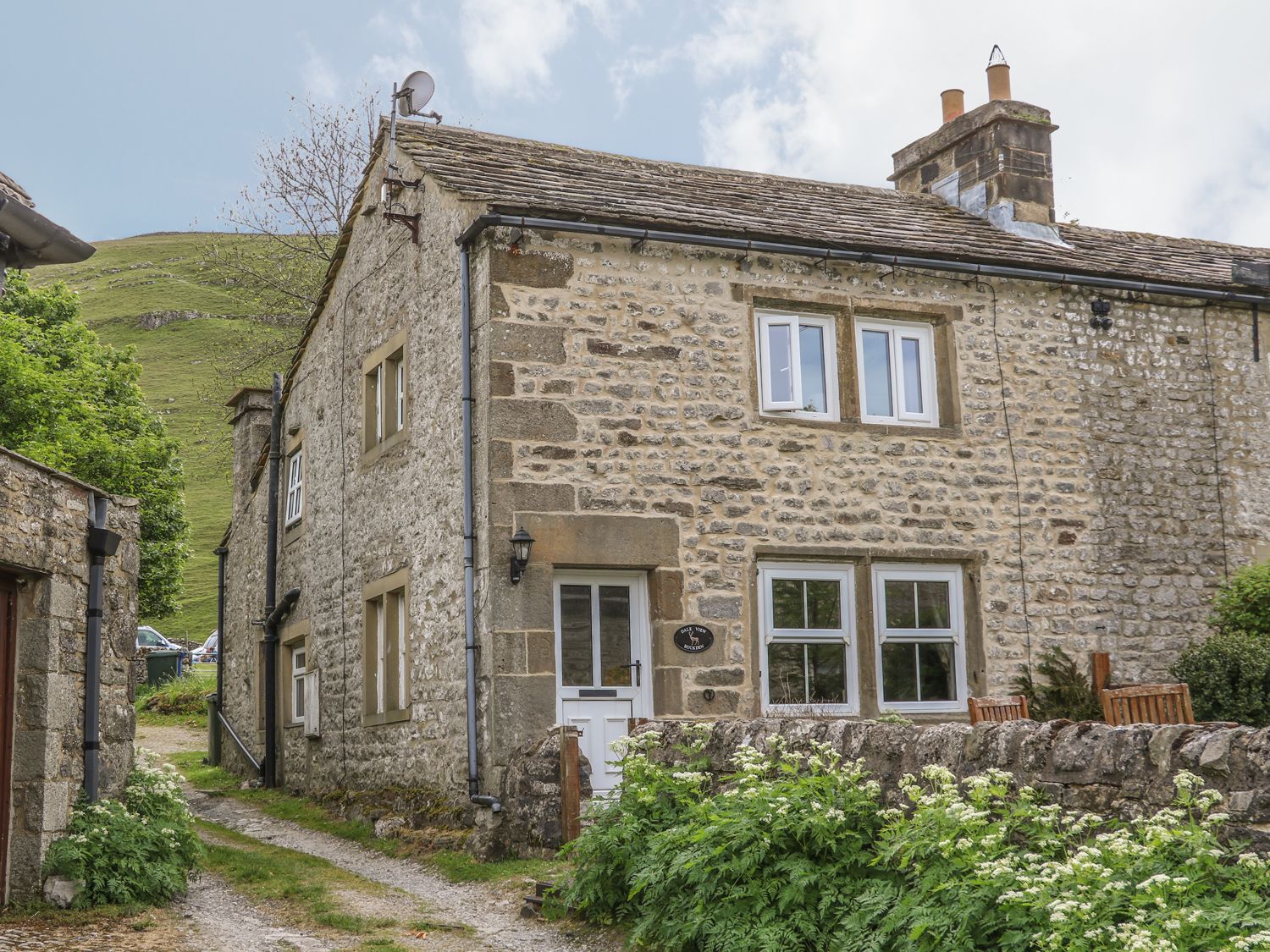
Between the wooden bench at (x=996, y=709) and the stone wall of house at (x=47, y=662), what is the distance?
6058 millimetres

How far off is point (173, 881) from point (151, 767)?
117cm

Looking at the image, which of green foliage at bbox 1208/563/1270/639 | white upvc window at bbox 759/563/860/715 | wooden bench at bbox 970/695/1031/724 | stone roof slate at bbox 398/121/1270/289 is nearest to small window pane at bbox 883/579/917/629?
white upvc window at bbox 759/563/860/715

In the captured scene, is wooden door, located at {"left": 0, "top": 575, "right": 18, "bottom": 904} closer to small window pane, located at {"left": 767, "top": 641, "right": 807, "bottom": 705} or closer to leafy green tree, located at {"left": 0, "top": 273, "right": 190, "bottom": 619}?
small window pane, located at {"left": 767, "top": 641, "right": 807, "bottom": 705}

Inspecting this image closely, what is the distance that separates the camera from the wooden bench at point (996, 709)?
991cm

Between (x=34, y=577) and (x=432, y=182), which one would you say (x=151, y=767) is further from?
(x=432, y=182)

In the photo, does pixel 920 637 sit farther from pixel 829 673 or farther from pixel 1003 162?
pixel 1003 162

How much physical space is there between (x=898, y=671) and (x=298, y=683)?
8193 mm

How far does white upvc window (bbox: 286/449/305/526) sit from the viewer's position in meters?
17.6

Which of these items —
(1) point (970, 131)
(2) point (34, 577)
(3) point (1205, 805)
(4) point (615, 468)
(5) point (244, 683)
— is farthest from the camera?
(5) point (244, 683)

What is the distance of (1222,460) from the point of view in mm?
14461

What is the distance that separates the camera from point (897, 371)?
1352 cm

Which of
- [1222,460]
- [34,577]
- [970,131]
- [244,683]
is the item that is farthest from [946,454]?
[244,683]

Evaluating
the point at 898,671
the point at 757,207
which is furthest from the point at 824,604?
the point at 757,207

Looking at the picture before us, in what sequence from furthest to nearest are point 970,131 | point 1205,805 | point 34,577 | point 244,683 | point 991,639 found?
point 244,683, point 970,131, point 991,639, point 34,577, point 1205,805
